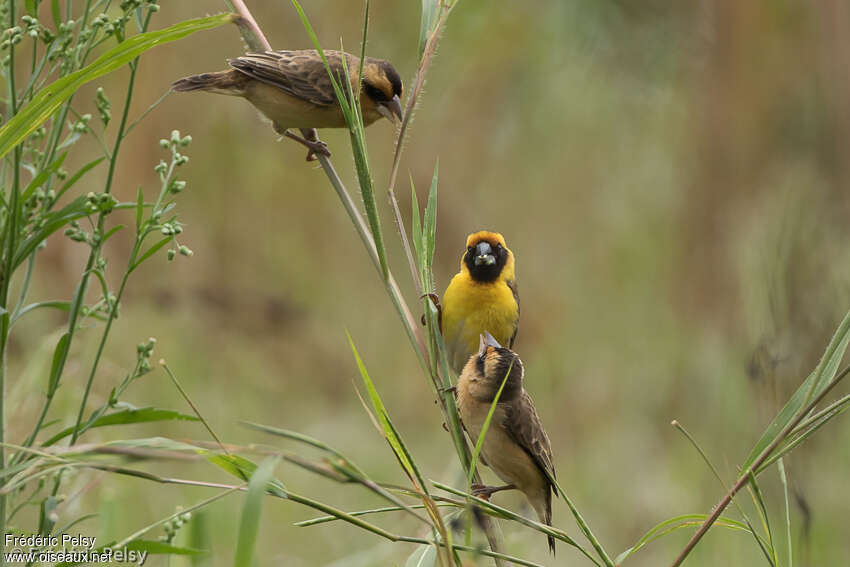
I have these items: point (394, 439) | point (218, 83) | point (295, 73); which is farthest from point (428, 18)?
point (218, 83)

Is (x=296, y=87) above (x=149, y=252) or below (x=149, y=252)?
above

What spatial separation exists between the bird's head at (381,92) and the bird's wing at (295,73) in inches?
5.2

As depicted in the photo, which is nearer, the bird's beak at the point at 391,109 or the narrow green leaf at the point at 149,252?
the narrow green leaf at the point at 149,252

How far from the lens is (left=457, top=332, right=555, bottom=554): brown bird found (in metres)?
2.18

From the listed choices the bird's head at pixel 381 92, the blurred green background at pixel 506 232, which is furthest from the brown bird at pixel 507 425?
the blurred green background at pixel 506 232

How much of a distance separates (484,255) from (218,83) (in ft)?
3.60

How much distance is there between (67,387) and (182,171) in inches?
111

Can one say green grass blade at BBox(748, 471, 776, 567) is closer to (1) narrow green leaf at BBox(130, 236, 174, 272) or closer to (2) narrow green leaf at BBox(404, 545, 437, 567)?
(2) narrow green leaf at BBox(404, 545, 437, 567)

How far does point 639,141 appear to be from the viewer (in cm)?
711

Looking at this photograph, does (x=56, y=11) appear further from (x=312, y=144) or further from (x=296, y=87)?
(x=296, y=87)

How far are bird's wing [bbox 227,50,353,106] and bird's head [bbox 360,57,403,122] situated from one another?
0.44 feet

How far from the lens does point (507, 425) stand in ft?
7.45

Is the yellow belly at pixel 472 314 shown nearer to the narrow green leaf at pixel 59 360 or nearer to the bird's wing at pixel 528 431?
the bird's wing at pixel 528 431

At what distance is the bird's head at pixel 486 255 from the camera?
3.34 meters
